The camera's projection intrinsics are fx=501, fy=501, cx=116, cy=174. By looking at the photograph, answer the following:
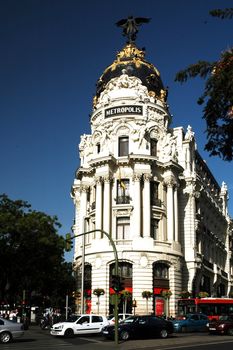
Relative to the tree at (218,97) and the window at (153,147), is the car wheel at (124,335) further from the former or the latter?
the window at (153,147)

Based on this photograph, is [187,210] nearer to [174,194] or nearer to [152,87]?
[174,194]

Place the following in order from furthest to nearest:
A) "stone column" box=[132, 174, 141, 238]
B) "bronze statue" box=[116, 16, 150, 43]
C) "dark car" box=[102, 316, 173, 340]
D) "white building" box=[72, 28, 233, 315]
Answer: "bronze statue" box=[116, 16, 150, 43]
"stone column" box=[132, 174, 141, 238]
"white building" box=[72, 28, 233, 315]
"dark car" box=[102, 316, 173, 340]

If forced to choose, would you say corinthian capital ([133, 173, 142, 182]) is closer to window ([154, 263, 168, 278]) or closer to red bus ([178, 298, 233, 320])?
window ([154, 263, 168, 278])

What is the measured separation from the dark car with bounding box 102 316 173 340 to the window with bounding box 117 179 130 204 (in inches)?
1010

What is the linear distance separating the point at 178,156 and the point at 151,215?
443 inches

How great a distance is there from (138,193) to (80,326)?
957 inches

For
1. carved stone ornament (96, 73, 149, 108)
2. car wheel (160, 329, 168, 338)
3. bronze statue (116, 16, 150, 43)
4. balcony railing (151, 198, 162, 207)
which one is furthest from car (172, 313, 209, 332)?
bronze statue (116, 16, 150, 43)

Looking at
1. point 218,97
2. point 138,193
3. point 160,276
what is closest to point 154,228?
point 138,193

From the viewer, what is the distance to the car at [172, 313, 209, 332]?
127 ft

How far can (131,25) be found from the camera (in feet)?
234

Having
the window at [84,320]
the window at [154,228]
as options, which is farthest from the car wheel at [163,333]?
the window at [154,228]

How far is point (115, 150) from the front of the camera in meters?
59.1

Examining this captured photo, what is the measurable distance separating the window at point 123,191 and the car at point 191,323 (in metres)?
19.1

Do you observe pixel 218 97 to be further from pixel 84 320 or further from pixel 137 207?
pixel 137 207
